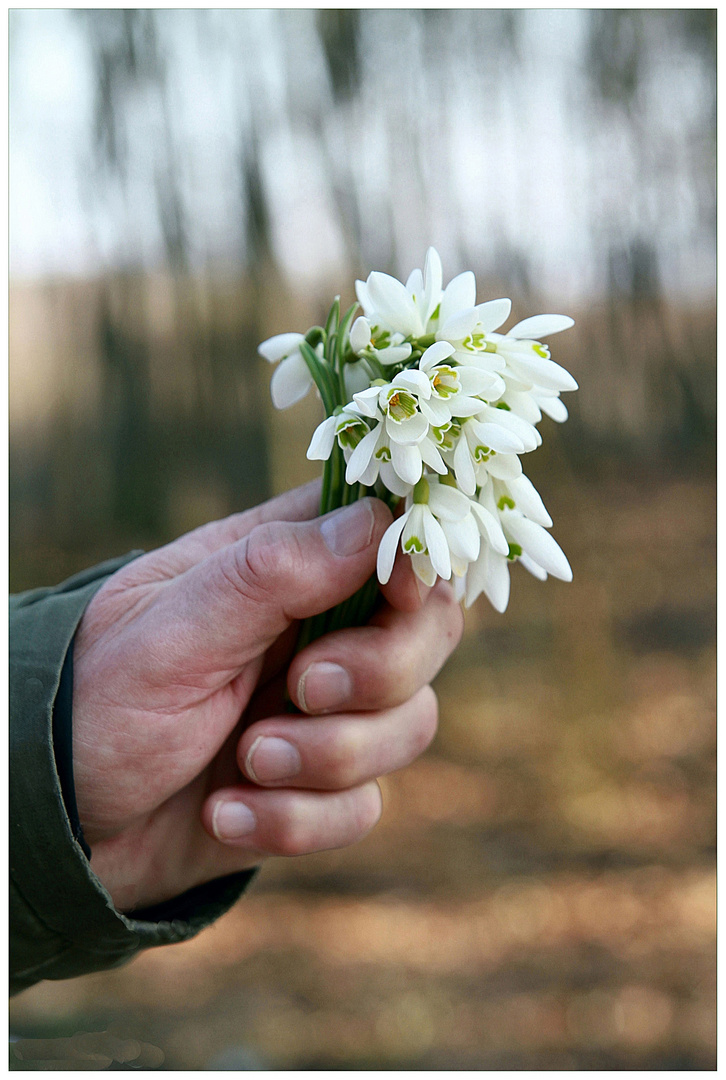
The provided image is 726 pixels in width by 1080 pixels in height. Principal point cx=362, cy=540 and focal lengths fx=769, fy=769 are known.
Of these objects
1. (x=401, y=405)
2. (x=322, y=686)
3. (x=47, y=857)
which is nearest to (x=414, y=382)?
(x=401, y=405)

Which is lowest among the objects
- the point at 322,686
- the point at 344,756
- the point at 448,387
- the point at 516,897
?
the point at 516,897

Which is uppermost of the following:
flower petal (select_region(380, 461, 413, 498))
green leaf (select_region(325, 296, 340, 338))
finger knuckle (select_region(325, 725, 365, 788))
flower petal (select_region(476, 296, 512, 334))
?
green leaf (select_region(325, 296, 340, 338))

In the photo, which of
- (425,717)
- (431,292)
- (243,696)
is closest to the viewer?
(431,292)

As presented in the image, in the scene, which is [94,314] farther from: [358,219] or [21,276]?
[358,219]

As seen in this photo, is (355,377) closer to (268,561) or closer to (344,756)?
(268,561)

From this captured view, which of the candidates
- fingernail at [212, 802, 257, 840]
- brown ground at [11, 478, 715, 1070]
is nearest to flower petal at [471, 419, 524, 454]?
fingernail at [212, 802, 257, 840]

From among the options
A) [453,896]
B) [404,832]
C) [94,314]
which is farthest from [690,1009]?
[94,314]

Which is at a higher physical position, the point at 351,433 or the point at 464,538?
the point at 351,433

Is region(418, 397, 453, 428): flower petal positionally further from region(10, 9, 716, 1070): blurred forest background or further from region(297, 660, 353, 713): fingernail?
region(10, 9, 716, 1070): blurred forest background
